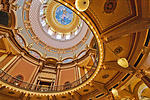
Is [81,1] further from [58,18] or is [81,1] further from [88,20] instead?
[58,18]

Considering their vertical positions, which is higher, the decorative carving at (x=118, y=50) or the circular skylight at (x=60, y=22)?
the circular skylight at (x=60, y=22)

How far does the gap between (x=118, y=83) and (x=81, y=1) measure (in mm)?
6742

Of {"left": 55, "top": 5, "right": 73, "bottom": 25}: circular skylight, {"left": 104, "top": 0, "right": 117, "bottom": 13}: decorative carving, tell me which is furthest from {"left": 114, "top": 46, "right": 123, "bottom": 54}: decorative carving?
{"left": 55, "top": 5, "right": 73, "bottom": 25}: circular skylight

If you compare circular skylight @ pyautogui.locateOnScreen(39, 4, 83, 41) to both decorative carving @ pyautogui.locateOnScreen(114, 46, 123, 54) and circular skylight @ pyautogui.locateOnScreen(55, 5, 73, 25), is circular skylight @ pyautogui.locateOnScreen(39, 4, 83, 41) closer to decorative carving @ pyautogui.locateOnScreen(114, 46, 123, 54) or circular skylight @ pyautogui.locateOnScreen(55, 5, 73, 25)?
circular skylight @ pyautogui.locateOnScreen(55, 5, 73, 25)

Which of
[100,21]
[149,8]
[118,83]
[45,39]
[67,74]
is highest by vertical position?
[45,39]

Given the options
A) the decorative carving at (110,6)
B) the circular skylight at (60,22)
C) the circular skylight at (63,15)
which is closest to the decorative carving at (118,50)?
the decorative carving at (110,6)

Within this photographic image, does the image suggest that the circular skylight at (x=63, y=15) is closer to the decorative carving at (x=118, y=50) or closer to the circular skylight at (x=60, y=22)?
the circular skylight at (x=60, y=22)

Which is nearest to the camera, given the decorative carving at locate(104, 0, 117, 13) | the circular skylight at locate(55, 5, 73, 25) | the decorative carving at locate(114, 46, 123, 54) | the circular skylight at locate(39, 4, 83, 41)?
the decorative carving at locate(104, 0, 117, 13)

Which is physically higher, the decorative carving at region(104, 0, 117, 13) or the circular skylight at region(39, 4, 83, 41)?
the circular skylight at region(39, 4, 83, 41)

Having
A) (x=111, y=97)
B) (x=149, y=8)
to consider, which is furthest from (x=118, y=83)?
(x=149, y=8)

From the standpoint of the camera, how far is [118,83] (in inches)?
283

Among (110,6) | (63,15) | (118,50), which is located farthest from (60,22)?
(110,6)

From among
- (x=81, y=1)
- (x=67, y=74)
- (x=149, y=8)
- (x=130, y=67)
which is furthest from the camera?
(x=67, y=74)

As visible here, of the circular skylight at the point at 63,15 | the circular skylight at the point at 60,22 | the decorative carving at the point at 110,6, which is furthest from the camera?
the circular skylight at the point at 63,15
